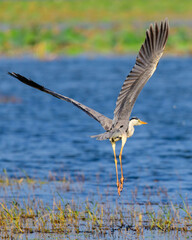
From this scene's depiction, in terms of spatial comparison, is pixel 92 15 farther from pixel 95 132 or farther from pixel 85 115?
pixel 95 132

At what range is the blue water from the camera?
14.2 meters

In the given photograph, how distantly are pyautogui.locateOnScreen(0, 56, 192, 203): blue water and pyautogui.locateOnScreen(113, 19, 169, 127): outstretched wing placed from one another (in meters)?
3.16

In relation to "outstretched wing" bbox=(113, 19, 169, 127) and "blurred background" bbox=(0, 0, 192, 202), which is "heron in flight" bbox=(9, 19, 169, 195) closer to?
"outstretched wing" bbox=(113, 19, 169, 127)

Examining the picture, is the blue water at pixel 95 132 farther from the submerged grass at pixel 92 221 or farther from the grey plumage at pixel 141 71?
the grey plumage at pixel 141 71

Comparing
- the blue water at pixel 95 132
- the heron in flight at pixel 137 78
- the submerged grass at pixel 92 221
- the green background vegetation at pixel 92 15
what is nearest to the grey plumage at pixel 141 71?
the heron in flight at pixel 137 78

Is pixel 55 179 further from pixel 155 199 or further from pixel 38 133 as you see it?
pixel 38 133

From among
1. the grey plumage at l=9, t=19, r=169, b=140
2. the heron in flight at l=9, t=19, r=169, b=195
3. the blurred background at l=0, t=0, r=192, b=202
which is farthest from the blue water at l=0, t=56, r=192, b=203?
the grey plumage at l=9, t=19, r=169, b=140

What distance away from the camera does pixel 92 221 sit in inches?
381

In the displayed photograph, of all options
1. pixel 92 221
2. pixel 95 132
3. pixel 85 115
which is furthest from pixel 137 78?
pixel 85 115

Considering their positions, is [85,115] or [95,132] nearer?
[95,132]

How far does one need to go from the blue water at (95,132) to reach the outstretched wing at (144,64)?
316 centimetres

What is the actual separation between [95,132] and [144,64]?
37.9 feet

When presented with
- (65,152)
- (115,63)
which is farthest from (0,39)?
(65,152)

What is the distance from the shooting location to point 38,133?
67.8ft
